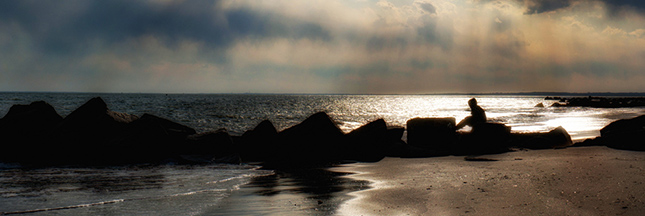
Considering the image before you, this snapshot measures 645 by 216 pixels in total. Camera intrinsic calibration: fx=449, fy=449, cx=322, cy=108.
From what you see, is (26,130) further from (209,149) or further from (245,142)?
(245,142)

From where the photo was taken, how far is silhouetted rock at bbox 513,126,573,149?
12.5m

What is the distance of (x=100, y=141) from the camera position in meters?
12.1

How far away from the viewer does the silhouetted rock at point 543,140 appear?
1255 centimetres

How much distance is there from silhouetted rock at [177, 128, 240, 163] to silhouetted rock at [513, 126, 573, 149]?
26.3 feet

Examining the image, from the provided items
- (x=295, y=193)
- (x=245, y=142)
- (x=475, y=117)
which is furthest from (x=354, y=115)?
(x=295, y=193)

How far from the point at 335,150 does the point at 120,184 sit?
5318 mm

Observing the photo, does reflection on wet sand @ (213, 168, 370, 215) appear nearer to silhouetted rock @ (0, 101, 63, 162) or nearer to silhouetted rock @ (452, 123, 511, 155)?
silhouetted rock @ (452, 123, 511, 155)

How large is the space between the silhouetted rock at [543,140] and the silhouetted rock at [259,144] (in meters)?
6.92

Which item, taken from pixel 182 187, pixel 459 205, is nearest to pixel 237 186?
pixel 182 187

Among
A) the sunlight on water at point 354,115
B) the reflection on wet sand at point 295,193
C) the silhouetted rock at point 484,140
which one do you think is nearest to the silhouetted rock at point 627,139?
the silhouetted rock at point 484,140

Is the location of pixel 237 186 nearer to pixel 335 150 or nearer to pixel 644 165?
pixel 335 150

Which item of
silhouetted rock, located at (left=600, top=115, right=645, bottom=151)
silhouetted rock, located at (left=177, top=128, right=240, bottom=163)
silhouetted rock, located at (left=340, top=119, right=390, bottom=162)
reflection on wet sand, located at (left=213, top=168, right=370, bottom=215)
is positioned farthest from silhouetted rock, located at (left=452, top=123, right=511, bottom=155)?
silhouetted rock, located at (left=177, top=128, right=240, bottom=163)

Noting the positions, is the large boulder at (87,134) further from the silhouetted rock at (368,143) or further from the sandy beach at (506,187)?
the sandy beach at (506,187)

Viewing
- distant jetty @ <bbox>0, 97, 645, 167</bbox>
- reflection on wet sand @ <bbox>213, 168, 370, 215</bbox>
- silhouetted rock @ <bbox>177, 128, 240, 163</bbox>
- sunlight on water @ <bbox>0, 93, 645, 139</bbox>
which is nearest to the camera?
reflection on wet sand @ <bbox>213, 168, 370, 215</bbox>
